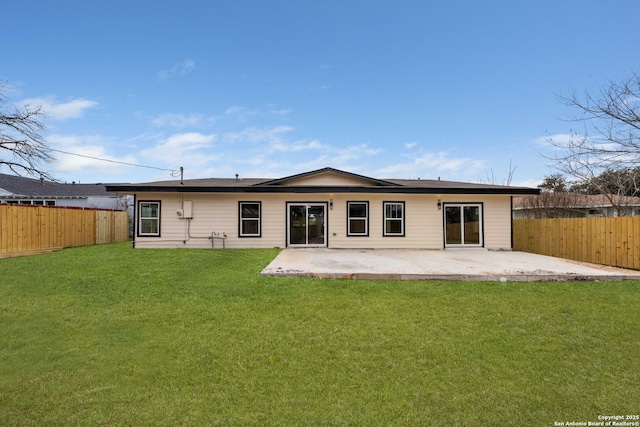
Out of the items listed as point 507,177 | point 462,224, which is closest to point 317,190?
point 462,224

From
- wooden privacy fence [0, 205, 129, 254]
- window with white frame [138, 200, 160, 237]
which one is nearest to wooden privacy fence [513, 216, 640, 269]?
window with white frame [138, 200, 160, 237]

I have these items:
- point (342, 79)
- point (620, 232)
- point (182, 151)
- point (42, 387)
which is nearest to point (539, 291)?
point (620, 232)

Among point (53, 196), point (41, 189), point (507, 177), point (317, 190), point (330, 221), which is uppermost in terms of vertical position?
point (507, 177)

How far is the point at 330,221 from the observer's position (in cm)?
1269

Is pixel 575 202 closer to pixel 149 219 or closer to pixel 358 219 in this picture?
pixel 358 219

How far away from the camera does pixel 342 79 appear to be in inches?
598

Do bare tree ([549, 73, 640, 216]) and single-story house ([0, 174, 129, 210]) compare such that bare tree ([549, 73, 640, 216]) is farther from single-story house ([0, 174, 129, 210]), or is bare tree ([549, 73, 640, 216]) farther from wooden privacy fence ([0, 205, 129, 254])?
single-story house ([0, 174, 129, 210])

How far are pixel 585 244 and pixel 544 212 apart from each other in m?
11.5

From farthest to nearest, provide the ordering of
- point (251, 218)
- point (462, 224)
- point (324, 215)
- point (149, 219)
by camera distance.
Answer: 1. point (462, 224)
2. point (324, 215)
3. point (251, 218)
4. point (149, 219)

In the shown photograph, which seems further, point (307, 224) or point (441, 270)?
point (307, 224)

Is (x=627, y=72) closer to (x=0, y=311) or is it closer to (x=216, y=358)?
(x=216, y=358)

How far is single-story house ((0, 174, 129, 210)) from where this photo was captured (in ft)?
73.0

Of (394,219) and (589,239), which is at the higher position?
(394,219)

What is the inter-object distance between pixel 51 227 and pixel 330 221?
34.3ft
